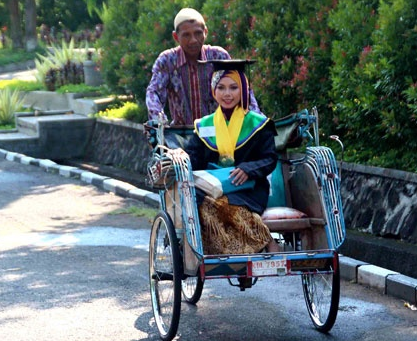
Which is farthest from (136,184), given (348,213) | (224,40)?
(348,213)


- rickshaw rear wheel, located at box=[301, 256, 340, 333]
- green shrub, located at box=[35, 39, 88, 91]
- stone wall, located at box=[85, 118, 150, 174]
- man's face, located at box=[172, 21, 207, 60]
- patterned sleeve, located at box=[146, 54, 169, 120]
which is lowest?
stone wall, located at box=[85, 118, 150, 174]

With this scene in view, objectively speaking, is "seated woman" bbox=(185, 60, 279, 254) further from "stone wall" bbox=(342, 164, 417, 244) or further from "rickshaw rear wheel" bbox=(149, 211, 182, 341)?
"stone wall" bbox=(342, 164, 417, 244)

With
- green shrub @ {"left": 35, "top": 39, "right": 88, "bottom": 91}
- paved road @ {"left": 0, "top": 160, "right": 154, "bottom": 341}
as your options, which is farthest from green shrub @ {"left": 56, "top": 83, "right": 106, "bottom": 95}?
paved road @ {"left": 0, "top": 160, "right": 154, "bottom": 341}

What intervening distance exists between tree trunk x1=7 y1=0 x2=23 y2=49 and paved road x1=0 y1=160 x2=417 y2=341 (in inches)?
1284

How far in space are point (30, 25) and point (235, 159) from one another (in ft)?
122

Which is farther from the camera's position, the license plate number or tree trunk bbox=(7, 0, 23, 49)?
tree trunk bbox=(7, 0, 23, 49)

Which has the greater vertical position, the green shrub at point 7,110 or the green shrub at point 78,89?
the green shrub at point 78,89

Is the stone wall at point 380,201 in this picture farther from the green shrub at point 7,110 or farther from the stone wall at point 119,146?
the green shrub at point 7,110

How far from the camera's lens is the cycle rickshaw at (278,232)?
6348 mm

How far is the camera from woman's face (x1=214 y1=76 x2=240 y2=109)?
271 inches

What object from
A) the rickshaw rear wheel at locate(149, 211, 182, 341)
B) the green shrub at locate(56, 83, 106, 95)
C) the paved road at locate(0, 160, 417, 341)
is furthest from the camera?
the green shrub at locate(56, 83, 106, 95)

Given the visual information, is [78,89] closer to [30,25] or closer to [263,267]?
[263,267]

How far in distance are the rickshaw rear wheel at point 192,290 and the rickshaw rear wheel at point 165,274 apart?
0.35 m

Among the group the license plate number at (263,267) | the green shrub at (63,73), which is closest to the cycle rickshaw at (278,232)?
the license plate number at (263,267)
